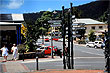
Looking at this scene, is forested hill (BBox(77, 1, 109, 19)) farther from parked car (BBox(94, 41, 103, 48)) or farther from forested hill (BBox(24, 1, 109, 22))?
parked car (BBox(94, 41, 103, 48))

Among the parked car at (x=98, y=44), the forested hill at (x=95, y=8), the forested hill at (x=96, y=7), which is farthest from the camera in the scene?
the parked car at (x=98, y=44)

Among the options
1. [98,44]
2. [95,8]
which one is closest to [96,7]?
[95,8]

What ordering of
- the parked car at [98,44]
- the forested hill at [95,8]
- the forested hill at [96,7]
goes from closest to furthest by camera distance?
the forested hill at [96,7], the forested hill at [95,8], the parked car at [98,44]

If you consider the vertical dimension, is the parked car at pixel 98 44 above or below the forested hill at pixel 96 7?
below

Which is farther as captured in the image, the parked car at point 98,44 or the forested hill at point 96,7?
the parked car at point 98,44

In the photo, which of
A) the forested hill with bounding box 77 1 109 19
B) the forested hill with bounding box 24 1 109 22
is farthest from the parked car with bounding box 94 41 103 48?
the forested hill with bounding box 77 1 109 19

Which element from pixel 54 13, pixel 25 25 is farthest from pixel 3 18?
pixel 54 13

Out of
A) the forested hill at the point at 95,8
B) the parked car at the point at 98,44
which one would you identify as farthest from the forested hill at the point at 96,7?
the parked car at the point at 98,44

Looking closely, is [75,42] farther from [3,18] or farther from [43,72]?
[43,72]

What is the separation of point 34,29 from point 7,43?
649 cm

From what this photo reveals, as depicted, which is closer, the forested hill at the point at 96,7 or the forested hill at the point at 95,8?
the forested hill at the point at 96,7

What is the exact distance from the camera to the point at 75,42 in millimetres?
47938

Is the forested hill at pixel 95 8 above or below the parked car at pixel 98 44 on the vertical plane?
above

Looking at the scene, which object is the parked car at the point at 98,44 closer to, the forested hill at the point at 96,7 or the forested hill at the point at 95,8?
the forested hill at the point at 95,8
